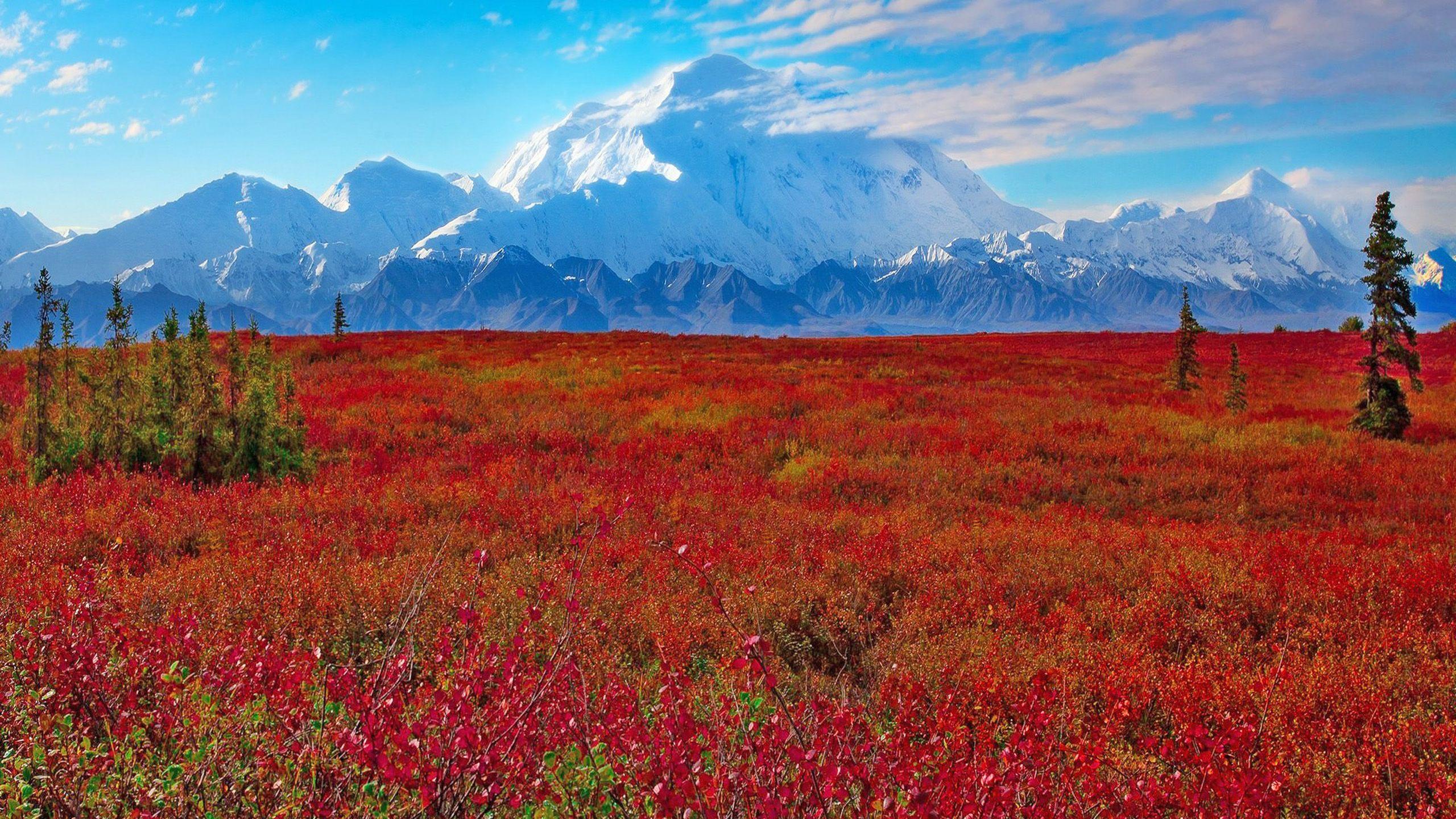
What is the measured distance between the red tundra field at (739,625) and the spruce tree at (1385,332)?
5.49 ft

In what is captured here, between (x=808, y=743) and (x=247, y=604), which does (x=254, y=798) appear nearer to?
(x=808, y=743)

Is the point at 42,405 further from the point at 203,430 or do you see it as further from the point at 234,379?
the point at 234,379

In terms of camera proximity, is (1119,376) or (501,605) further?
(1119,376)

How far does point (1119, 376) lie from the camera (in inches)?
1176

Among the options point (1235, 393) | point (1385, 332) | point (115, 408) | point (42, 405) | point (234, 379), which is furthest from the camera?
point (1235, 393)

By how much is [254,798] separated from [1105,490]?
39.6 feet

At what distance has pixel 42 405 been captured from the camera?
10312 millimetres

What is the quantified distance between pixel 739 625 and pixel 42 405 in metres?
10.3

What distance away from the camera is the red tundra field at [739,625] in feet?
9.66

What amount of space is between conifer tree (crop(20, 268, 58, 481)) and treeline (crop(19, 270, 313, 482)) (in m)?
0.02

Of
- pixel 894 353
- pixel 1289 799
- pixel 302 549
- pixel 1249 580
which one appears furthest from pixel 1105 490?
pixel 894 353

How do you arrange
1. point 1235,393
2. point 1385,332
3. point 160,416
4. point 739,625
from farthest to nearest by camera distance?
point 1235,393 < point 1385,332 < point 160,416 < point 739,625

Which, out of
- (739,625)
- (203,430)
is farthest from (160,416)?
(739,625)

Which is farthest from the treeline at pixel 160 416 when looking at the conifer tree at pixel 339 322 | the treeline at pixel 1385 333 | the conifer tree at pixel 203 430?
the conifer tree at pixel 339 322
